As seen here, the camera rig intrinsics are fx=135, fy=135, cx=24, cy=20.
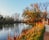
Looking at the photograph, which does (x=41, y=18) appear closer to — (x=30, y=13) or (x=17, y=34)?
(x=30, y=13)

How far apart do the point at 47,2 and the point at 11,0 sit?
1.38 feet

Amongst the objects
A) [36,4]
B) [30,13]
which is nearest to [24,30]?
[30,13]

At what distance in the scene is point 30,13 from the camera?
157cm

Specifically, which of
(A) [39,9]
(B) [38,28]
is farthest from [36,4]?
(B) [38,28]

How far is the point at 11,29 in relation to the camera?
→ 159 centimetres

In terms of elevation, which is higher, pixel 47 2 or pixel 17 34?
pixel 47 2

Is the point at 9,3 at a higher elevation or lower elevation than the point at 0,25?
higher

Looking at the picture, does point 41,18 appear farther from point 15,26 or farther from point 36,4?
point 15,26

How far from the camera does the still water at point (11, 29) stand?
157cm

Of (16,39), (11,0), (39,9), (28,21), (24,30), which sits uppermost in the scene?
(11,0)

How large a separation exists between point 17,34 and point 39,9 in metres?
0.39

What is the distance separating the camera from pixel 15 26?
62.7 inches

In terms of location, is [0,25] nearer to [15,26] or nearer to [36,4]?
[15,26]

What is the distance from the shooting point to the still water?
157 centimetres
